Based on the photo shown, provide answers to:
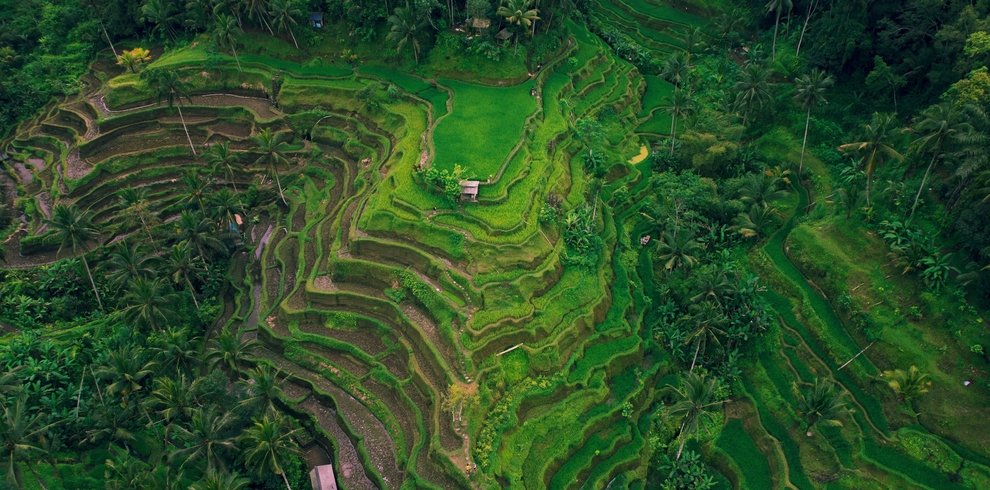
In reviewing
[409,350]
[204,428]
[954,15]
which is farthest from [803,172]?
[204,428]

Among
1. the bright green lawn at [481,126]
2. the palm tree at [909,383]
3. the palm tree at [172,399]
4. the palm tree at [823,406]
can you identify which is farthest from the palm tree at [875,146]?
the palm tree at [172,399]

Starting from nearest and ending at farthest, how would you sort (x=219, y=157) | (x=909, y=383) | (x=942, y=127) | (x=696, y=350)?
(x=909, y=383) → (x=942, y=127) → (x=696, y=350) → (x=219, y=157)

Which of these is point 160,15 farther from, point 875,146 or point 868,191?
point 868,191

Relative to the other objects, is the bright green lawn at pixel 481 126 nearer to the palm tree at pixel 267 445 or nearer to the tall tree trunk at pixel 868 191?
the palm tree at pixel 267 445

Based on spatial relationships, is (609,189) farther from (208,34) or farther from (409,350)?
(208,34)

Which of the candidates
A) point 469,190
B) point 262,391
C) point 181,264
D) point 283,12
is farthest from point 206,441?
point 283,12

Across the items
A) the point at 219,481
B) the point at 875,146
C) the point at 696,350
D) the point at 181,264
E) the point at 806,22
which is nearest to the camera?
the point at 219,481

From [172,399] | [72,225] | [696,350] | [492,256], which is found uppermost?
[72,225]
